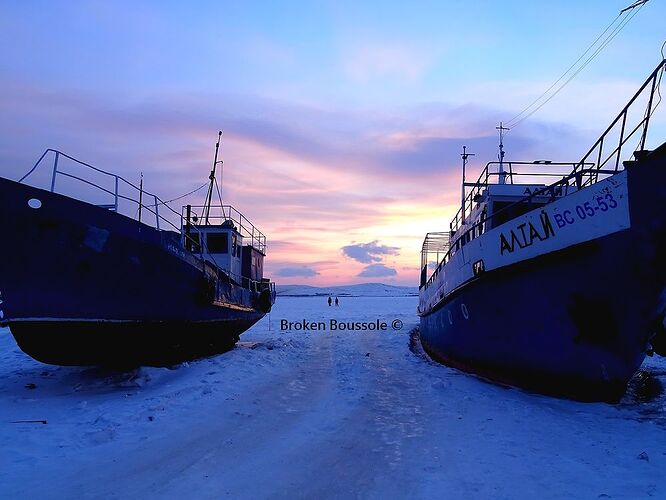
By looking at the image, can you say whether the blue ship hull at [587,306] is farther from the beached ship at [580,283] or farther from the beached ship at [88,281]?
the beached ship at [88,281]

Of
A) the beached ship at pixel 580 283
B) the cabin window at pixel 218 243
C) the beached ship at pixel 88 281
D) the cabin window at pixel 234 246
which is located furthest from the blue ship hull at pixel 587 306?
the cabin window at pixel 218 243

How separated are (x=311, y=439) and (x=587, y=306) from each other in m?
4.54

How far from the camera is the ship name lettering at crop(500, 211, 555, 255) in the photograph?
795 centimetres

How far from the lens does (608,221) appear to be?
709cm

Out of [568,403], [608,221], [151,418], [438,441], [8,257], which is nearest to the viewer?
[438,441]

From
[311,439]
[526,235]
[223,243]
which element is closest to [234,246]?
[223,243]

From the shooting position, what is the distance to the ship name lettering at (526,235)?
795cm

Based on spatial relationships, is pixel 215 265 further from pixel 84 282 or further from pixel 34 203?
pixel 34 203

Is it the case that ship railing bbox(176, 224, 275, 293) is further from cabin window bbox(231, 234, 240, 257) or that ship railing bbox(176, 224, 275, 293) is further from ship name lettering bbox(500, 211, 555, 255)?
ship name lettering bbox(500, 211, 555, 255)

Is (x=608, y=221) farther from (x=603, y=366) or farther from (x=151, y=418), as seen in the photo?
(x=151, y=418)

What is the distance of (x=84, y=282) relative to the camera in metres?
8.91

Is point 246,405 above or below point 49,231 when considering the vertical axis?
below

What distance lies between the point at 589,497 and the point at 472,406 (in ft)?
11.1

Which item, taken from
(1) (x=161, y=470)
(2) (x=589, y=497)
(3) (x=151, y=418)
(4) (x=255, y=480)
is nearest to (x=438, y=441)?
(2) (x=589, y=497)
